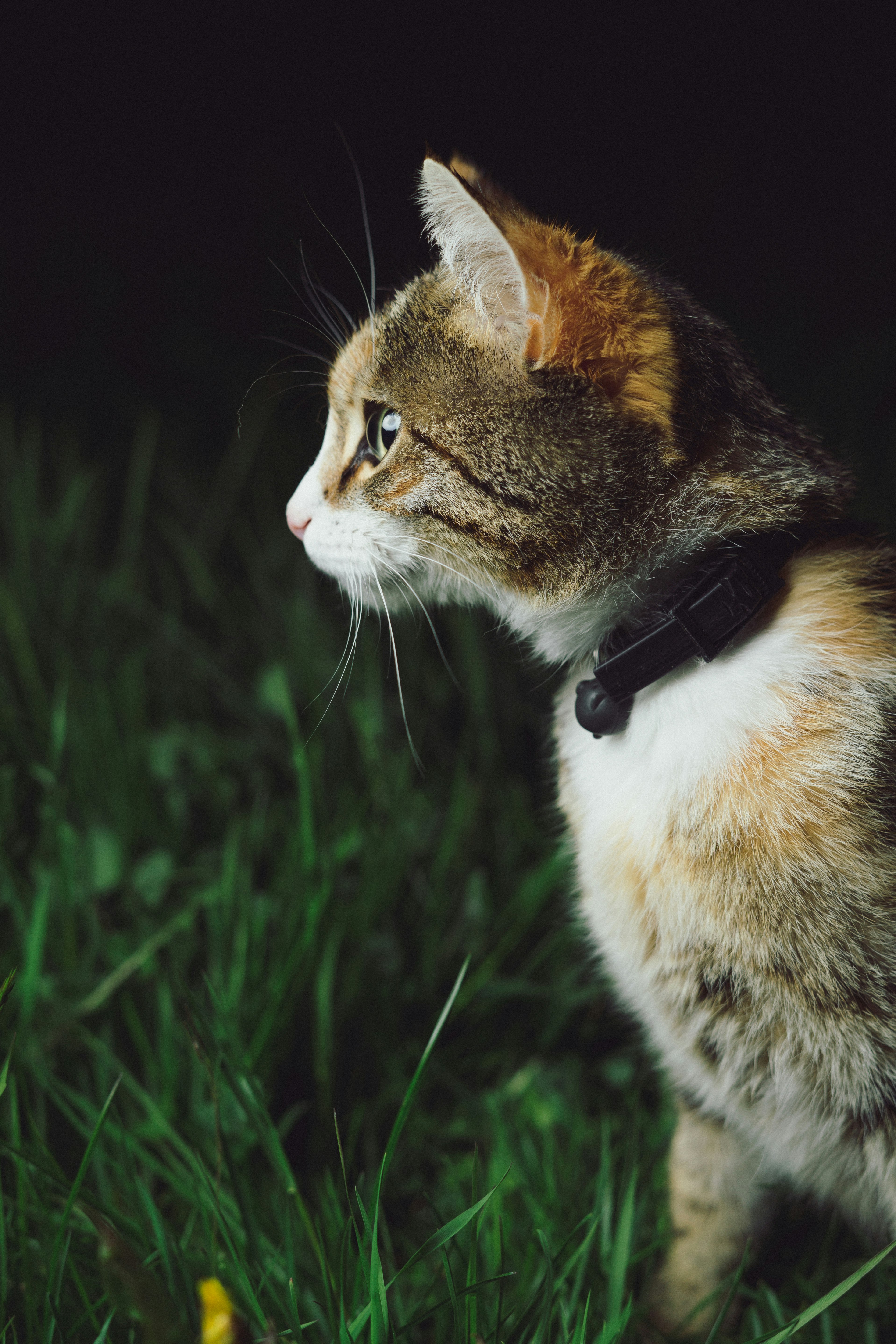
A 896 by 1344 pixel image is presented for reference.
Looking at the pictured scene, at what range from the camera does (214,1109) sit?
86 centimetres

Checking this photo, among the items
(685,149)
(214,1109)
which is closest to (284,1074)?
(214,1109)

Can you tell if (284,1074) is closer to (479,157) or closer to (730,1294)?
(730,1294)

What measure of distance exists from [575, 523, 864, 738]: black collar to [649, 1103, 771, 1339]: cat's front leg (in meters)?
0.48

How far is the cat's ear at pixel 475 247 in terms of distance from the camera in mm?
735

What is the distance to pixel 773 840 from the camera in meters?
0.76

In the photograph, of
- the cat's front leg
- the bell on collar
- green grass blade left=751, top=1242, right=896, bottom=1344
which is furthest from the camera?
the cat's front leg

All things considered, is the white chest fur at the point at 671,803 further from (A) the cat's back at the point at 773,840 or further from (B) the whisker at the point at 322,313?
(B) the whisker at the point at 322,313

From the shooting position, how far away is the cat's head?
779 millimetres

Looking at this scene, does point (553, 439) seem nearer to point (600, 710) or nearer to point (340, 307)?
point (600, 710)

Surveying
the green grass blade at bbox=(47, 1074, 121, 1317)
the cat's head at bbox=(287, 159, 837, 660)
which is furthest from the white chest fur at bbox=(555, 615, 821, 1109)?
the green grass blade at bbox=(47, 1074, 121, 1317)

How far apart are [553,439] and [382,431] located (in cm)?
20

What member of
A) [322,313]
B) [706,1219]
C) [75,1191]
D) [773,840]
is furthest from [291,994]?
[322,313]

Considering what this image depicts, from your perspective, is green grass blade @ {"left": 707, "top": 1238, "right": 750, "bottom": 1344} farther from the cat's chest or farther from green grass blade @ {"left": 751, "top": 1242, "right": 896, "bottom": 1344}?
the cat's chest

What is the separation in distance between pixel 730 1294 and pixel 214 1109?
1.54ft
